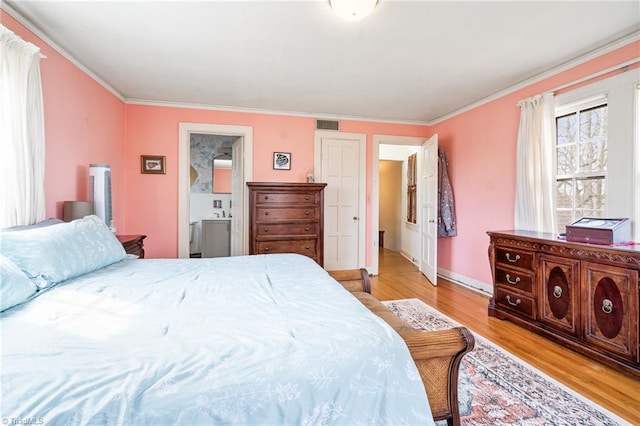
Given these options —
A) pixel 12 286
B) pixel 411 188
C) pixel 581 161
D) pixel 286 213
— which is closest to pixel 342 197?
pixel 286 213

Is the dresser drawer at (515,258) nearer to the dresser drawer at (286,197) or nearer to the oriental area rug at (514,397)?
the oriental area rug at (514,397)

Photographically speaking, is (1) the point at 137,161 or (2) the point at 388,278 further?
(2) the point at 388,278

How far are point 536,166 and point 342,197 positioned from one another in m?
2.48

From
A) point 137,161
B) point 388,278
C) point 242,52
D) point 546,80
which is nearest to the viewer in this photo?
point 242,52

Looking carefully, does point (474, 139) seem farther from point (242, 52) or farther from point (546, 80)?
point (242, 52)

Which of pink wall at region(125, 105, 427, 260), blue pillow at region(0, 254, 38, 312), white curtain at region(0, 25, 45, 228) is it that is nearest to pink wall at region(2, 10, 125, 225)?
white curtain at region(0, 25, 45, 228)

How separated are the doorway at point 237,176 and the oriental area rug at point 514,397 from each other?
3093mm

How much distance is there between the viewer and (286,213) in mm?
3744

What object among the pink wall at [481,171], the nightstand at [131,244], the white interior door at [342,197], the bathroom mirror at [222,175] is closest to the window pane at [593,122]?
the pink wall at [481,171]

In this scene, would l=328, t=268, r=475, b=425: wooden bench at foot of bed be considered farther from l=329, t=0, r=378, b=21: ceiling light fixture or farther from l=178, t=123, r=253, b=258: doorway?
l=178, t=123, r=253, b=258: doorway

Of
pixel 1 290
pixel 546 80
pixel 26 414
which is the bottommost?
pixel 26 414

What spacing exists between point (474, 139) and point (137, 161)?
457 cm

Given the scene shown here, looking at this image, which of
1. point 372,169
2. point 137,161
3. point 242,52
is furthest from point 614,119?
point 137,161

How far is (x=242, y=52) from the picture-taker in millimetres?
2645
